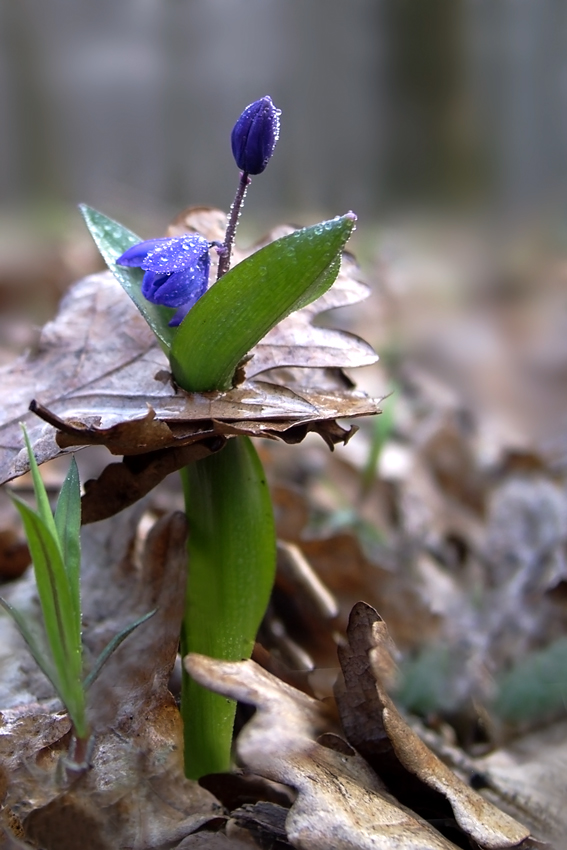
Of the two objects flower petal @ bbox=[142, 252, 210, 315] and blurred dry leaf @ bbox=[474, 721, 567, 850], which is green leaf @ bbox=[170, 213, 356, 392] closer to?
flower petal @ bbox=[142, 252, 210, 315]

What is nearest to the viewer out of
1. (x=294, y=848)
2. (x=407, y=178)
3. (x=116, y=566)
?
(x=294, y=848)

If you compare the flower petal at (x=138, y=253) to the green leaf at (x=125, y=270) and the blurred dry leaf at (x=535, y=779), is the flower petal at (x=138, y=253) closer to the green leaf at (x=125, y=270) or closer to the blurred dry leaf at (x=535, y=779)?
the green leaf at (x=125, y=270)

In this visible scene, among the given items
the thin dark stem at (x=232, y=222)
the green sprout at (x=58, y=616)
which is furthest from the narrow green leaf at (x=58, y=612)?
the thin dark stem at (x=232, y=222)

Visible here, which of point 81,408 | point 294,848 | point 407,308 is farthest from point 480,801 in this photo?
point 407,308

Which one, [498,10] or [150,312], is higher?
[498,10]

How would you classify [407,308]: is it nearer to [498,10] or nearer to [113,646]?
[113,646]

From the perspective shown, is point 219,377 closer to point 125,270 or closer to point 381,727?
point 125,270

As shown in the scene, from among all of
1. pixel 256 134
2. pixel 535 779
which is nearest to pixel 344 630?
pixel 535 779

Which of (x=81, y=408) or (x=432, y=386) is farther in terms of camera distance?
(x=432, y=386)
